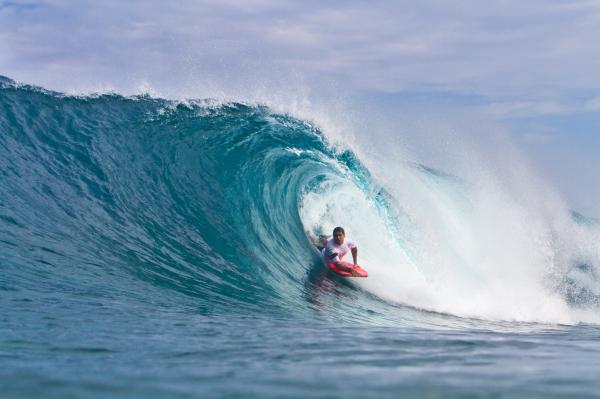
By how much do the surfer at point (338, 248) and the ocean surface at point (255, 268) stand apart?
369 mm

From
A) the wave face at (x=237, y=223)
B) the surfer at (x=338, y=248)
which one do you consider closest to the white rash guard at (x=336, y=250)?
the surfer at (x=338, y=248)

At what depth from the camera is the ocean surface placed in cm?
430

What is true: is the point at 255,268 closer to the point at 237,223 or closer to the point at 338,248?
the point at 338,248

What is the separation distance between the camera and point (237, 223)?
11.5 meters

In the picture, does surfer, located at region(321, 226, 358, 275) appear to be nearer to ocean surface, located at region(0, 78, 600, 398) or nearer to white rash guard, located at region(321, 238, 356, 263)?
white rash guard, located at region(321, 238, 356, 263)

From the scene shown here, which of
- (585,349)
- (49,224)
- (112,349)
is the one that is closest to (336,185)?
(49,224)

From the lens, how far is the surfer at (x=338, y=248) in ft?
35.1

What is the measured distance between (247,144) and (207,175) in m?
1.63

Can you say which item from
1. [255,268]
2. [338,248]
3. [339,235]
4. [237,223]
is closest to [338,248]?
[338,248]

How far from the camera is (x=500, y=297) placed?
1076cm

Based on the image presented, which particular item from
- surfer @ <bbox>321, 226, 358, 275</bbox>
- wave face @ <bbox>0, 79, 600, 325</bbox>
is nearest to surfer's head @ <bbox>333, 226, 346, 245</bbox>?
surfer @ <bbox>321, 226, 358, 275</bbox>

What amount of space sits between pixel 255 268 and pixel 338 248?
1.66m

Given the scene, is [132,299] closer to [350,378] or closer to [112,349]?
[112,349]

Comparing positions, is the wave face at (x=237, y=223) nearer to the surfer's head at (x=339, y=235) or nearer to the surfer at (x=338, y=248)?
the surfer at (x=338, y=248)
